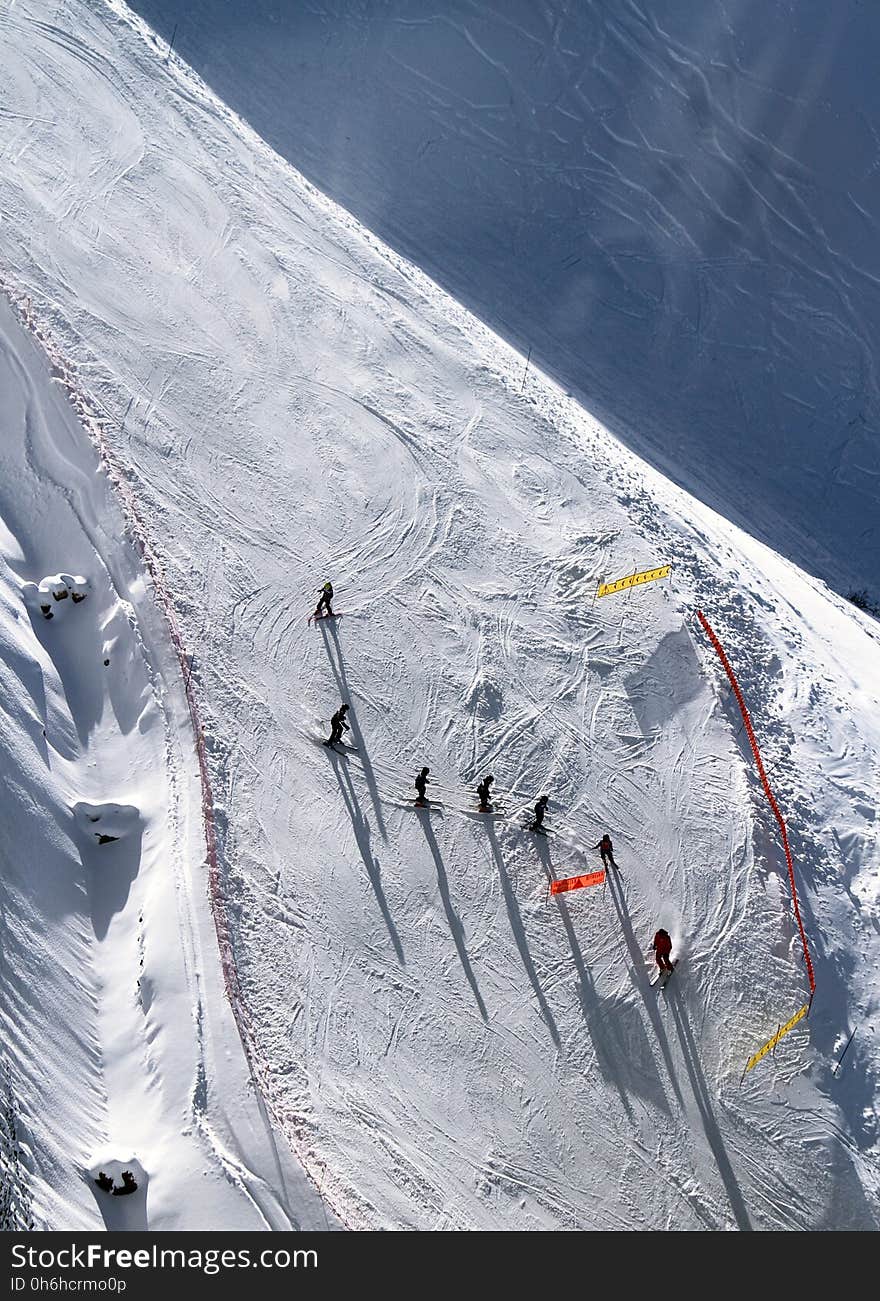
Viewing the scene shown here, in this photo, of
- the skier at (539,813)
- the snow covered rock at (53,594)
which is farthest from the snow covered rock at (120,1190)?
the snow covered rock at (53,594)

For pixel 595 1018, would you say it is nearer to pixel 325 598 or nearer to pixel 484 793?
pixel 484 793

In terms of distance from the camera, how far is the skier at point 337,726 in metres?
17.8

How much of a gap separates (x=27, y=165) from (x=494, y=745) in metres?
17.3

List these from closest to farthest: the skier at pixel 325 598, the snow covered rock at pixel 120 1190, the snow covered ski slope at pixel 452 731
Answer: the snow covered rock at pixel 120 1190
the snow covered ski slope at pixel 452 731
the skier at pixel 325 598

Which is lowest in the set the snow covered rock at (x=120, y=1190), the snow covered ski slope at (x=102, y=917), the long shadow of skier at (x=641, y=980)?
the snow covered rock at (x=120, y=1190)

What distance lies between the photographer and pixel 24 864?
50.5 ft

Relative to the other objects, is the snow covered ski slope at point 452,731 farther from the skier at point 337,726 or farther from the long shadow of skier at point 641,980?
the skier at point 337,726

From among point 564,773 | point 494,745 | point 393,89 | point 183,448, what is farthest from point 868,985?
point 393,89

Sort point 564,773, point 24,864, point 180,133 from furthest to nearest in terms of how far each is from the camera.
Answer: point 180,133 → point 564,773 → point 24,864

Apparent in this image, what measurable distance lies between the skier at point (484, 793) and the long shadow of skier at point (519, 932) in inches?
9.3

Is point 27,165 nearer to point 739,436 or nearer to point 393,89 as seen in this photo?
point 393,89

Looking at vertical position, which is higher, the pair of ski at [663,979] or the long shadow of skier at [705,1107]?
the pair of ski at [663,979]

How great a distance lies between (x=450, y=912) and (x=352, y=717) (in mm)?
3566

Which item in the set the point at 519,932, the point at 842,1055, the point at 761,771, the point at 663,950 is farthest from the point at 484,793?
the point at 842,1055
